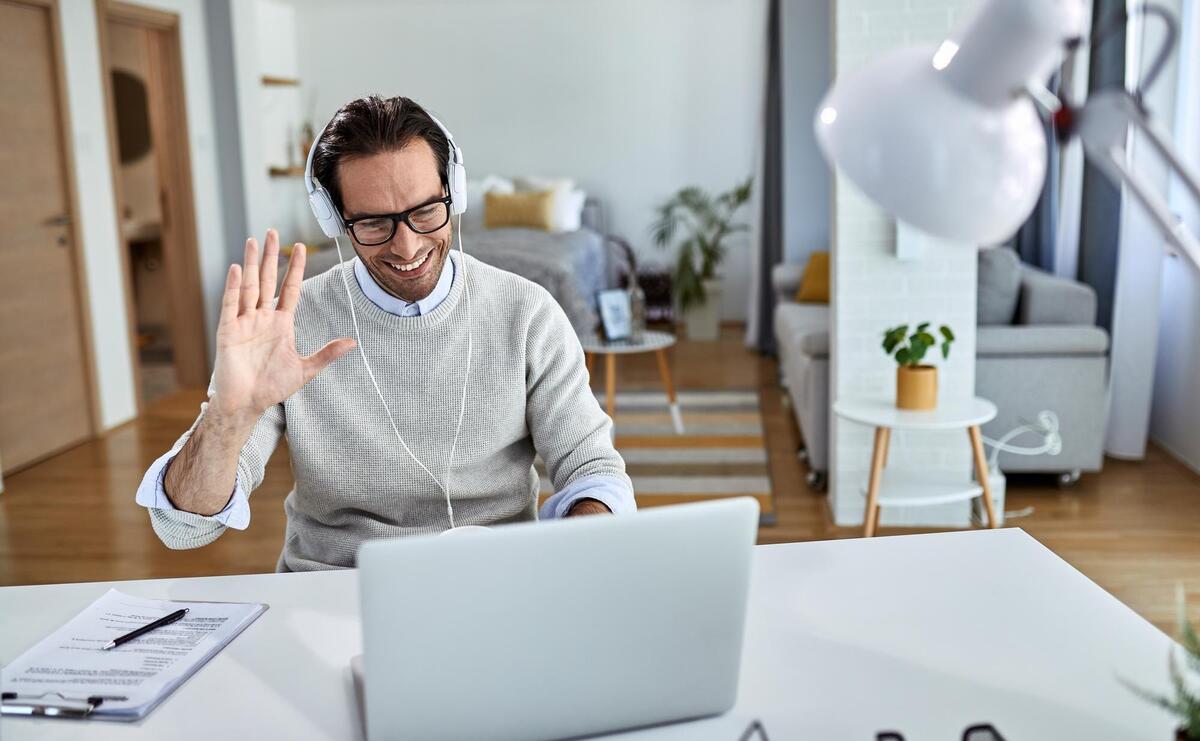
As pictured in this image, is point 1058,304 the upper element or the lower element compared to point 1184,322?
upper

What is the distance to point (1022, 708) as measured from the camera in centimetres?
101

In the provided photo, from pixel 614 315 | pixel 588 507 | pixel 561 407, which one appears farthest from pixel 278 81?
pixel 588 507

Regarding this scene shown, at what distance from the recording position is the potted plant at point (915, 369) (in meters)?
3.13

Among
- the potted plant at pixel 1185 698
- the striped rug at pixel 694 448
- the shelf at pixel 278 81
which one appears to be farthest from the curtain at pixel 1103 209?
the shelf at pixel 278 81

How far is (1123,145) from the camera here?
66 cm

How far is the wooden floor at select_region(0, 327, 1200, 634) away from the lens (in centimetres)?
310

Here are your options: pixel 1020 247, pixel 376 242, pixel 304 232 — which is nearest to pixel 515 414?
pixel 376 242

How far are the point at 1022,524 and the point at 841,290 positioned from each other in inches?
37.4

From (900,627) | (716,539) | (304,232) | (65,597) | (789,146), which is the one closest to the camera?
(716,539)

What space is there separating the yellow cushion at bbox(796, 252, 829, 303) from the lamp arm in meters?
4.47

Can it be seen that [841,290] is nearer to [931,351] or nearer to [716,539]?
[931,351]

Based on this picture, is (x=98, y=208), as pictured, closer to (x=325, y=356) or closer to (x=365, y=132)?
(x=365, y=132)

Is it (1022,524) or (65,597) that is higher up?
(65,597)

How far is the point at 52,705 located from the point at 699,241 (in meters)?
6.16
